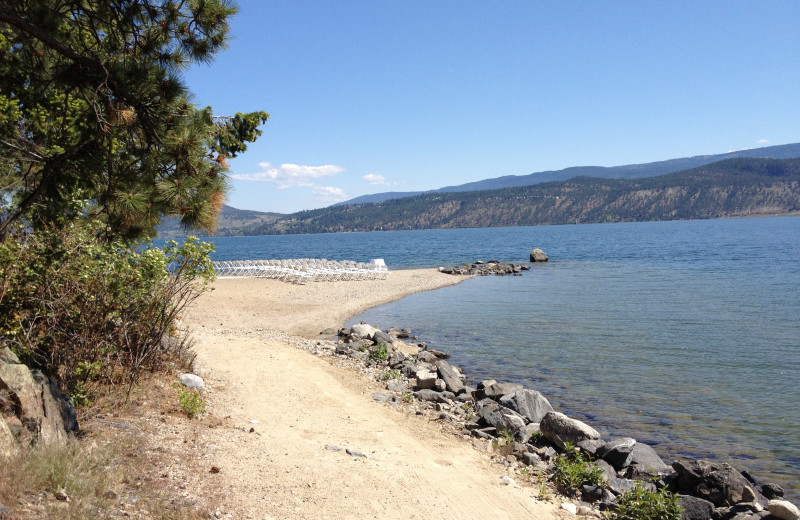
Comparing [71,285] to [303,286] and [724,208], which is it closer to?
[303,286]

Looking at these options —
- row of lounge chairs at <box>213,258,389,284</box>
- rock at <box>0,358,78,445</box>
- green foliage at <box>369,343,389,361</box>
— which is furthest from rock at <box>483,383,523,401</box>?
row of lounge chairs at <box>213,258,389,284</box>

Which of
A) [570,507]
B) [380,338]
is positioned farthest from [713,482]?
[380,338]

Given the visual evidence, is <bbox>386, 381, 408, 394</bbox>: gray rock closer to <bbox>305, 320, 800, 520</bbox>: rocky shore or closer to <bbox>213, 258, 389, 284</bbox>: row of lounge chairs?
<bbox>305, 320, 800, 520</bbox>: rocky shore

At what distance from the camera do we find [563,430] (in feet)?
25.3

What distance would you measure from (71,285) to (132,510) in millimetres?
2692

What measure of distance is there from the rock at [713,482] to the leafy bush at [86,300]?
630cm

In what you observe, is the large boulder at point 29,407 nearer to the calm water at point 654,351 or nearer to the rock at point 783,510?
the rock at point 783,510

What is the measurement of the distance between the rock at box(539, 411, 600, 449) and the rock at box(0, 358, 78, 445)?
5.98 metres

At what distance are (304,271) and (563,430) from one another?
80.6ft

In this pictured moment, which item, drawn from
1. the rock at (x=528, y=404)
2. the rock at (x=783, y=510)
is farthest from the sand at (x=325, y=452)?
the rock at (x=783, y=510)

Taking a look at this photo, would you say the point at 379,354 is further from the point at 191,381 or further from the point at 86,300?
the point at 86,300

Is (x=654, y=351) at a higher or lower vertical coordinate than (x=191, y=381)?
lower

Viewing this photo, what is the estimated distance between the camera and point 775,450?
7.93 m

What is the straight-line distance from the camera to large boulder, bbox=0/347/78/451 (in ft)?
13.5
